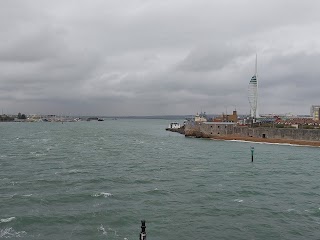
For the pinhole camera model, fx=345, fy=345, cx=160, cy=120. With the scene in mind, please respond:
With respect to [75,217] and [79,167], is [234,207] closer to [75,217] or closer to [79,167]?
[75,217]

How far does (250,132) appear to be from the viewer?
105 metres

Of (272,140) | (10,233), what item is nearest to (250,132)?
(272,140)

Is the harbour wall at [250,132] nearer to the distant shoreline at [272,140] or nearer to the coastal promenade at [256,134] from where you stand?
the coastal promenade at [256,134]

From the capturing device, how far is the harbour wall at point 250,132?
8766cm

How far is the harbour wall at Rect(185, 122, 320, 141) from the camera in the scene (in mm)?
87662

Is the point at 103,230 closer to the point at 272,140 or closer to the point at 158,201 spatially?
the point at 158,201

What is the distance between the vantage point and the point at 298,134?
89.7 metres

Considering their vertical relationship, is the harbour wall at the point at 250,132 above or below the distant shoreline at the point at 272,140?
above

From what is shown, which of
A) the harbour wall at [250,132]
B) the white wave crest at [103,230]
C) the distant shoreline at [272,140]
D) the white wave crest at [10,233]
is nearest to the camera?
the white wave crest at [10,233]

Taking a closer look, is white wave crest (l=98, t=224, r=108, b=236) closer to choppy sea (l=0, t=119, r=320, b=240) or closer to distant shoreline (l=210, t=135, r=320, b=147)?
choppy sea (l=0, t=119, r=320, b=240)

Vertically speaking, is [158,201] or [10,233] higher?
[158,201]

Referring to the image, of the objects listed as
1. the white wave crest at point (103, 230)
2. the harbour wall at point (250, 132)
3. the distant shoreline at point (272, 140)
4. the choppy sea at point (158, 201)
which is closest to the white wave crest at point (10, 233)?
the choppy sea at point (158, 201)

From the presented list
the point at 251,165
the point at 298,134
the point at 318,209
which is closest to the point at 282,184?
the point at 318,209

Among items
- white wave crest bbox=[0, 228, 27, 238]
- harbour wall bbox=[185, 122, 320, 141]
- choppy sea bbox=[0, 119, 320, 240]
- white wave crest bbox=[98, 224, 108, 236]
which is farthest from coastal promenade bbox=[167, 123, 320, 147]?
white wave crest bbox=[0, 228, 27, 238]
